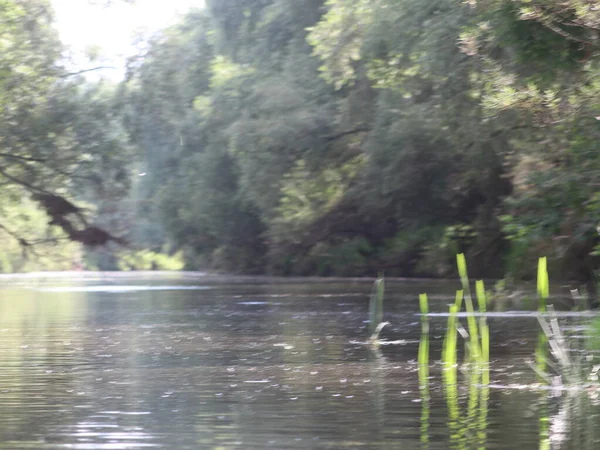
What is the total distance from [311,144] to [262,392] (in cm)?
3021

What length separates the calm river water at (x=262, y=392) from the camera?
8.30 metres

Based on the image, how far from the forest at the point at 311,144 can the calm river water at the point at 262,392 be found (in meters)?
5.13

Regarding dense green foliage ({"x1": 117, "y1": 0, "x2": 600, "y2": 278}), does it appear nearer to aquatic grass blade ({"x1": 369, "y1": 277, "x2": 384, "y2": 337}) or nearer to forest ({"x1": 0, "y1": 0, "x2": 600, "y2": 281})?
forest ({"x1": 0, "y1": 0, "x2": 600, "y2": 281})

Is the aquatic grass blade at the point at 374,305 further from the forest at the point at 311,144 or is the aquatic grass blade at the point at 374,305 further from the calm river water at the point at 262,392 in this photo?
the forest at the point at 311,144

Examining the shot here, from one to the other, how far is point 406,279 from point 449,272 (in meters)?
1.50

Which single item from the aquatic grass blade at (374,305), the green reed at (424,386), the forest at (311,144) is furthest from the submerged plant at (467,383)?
the forest at (311,144)

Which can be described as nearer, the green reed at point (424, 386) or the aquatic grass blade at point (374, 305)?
the green reed at point (424, 386)

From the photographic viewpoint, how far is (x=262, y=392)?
10.7 metres

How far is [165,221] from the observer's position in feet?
175

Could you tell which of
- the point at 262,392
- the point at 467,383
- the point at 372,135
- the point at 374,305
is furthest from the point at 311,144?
the point at 262,392

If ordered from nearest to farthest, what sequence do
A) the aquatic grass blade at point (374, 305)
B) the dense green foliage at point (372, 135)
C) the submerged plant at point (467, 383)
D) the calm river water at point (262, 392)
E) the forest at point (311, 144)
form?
1. the calm river water at point (262, 392)
2. the submerged plant at point (467, 383)
3. the aquatic grass blade at point (374, 305)
4. the dense green foliage at point (372, 135)
5. the forest at point (311, 144)

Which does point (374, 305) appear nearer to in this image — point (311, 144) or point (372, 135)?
point (372, 135)

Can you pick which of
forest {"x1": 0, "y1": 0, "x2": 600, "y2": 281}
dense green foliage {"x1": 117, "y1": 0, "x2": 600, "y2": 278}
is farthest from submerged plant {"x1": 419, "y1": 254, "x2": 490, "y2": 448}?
forest {"x1": 0, "y1": 0, "x2": 600, "y2": 281}

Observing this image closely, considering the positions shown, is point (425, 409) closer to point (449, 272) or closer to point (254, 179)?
point (449, 272)
